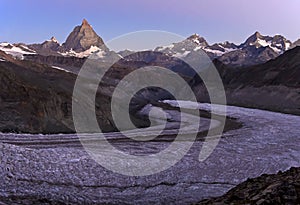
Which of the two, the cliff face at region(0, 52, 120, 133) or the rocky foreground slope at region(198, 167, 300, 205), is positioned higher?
the cliff face at region(0, 52, 120, 133)

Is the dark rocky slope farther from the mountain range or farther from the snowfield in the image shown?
the snowfield

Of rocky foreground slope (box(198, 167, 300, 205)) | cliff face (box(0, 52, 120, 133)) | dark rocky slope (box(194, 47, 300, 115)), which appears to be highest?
dark rocky slope (box(194, 47, 300, 115))

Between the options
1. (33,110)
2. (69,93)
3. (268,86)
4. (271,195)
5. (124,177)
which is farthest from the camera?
(268,86)

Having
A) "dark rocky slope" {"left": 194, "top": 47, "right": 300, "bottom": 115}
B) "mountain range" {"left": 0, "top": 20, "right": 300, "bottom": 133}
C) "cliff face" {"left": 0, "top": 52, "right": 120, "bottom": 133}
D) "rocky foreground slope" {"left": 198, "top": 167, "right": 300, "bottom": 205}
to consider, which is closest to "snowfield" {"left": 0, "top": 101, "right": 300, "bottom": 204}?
"rocky foreground slope" {"left": 198, "top": 167, "right": 300, "bottom": 205}

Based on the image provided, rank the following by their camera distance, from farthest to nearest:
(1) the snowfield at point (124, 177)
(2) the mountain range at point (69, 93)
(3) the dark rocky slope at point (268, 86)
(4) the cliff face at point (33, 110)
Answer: (3) the dark rocky slope at point (268, 86) < (2) the mountain range at point (69, 93) < (4) the cliff face at point (33, 110) < (1) the snowfield at point (124, 177)

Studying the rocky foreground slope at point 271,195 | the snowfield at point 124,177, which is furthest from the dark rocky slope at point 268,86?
the rocky foreground slope at point 271,195

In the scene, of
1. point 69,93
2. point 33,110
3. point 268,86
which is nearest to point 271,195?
point 33,110

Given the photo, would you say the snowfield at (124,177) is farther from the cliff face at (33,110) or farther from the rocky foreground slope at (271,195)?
the cliff face at (33,110)

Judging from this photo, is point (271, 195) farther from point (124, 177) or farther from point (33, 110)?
point (33, 110)

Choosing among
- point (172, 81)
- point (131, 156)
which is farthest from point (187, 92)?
point (131, 156)

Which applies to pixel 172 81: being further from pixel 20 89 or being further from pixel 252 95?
pixel 20 89

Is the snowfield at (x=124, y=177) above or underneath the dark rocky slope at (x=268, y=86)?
underneath
